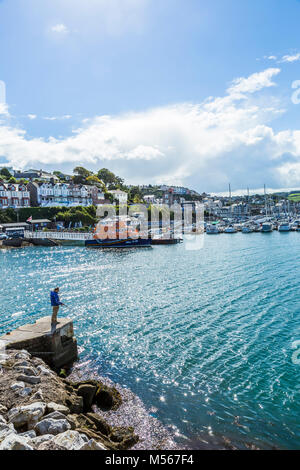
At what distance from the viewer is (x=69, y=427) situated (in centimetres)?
694

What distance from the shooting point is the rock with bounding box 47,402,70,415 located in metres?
7.49

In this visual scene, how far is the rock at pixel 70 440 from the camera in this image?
5.96 m

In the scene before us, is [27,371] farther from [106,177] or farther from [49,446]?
[106,177]

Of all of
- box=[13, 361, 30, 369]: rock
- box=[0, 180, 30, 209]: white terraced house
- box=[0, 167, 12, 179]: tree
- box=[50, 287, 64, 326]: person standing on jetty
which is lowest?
box=[13, 361, 30, 369]: rock

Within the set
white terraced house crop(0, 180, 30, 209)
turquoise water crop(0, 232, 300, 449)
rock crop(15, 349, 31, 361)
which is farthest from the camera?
white terraced house crop(0, 180, 30, 209)

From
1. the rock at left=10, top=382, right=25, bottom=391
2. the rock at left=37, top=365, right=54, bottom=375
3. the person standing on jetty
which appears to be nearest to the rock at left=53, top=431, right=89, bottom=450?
the rock at left=10, top=382, right=25, bottom=391

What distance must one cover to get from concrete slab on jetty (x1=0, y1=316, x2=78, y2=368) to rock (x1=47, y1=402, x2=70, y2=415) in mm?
3728

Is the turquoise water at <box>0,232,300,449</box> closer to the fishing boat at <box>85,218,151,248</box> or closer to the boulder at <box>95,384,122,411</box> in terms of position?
the boulder at <box>95,384,122,411</box>

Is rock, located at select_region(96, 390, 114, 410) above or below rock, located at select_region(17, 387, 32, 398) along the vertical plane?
below

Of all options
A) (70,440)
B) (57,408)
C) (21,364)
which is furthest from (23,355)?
(70,440)

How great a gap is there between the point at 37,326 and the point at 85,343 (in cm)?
271

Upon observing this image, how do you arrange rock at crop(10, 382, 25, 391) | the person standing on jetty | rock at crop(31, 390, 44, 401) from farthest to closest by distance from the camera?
the person standing on jetty < rock at crop(10, 382, 25, 391) < rock at crop(31, 390, 44, 401)

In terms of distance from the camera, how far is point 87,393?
934cm

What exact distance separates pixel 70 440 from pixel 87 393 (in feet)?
10.8
